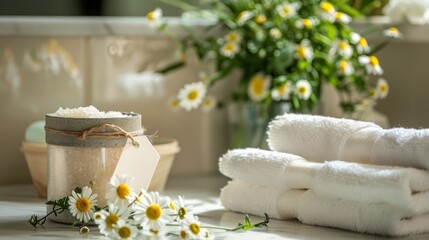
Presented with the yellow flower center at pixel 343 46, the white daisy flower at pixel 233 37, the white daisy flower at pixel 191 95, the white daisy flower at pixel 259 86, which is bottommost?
the white daisy flower at pixel 191 95

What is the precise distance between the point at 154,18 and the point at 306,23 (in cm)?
30

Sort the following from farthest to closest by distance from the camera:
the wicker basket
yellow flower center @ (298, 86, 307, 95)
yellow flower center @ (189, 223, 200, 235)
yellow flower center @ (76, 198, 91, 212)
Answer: yellow flower center @ (298, 86, 307, 95) → the wicker basket → yellow flower center @ (76, 198, 91, 212) → yellow flower center @ (189, 223, 200, 235)

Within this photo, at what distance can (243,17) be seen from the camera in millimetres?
1881

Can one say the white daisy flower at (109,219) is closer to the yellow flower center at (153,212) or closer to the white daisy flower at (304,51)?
the yellow flower center at (153,212)

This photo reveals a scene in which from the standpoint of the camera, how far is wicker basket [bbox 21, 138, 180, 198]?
166cm

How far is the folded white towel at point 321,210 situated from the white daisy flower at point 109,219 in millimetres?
281

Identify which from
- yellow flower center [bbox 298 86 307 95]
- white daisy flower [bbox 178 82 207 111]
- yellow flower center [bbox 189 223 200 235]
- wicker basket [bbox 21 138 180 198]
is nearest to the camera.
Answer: yellow flower center [bbox 189 223 200 235]

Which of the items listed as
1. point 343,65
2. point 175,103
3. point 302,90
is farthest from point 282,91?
point 175,103

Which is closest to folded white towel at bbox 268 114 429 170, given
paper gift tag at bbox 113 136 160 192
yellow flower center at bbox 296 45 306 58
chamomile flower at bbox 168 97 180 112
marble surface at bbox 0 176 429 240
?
marble surface at bbox 0 176 429 240

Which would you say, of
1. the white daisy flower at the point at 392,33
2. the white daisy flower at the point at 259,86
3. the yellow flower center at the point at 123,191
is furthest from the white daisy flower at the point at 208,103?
the yellow flower center at the point at 123,191

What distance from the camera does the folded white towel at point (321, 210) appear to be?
51.3 inches

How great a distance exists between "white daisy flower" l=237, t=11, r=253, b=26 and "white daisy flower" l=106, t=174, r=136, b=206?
66cm

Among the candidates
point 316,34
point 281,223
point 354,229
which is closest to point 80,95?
point 316,34

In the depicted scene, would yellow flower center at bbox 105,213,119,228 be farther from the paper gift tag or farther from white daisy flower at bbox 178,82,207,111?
white daisy flower at bbox 178,82,207,111
